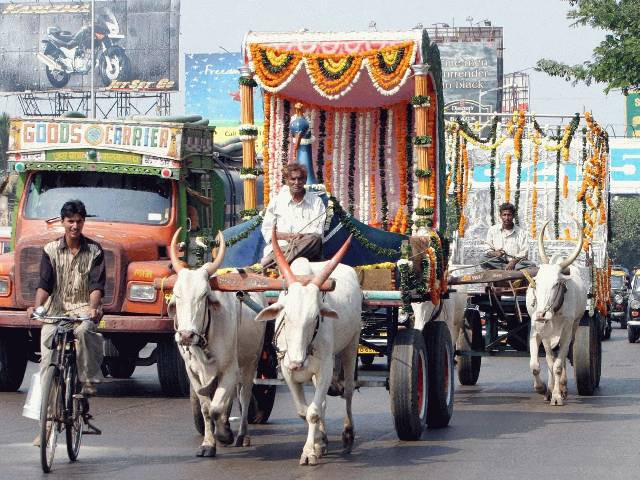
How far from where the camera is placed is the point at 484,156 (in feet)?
75.9

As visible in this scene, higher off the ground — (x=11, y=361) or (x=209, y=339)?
(x=209, y=339)

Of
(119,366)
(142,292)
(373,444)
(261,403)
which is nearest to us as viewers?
(373,444)

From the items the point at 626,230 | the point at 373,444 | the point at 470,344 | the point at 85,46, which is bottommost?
the point at 373,444

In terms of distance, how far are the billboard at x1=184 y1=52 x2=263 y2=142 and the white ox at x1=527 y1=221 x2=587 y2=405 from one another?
51620 mm

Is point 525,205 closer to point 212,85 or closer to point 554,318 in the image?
point 554,318

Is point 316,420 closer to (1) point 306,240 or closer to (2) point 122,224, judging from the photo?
(1) point 306,240

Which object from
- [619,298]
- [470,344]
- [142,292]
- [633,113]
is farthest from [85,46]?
[142,292]

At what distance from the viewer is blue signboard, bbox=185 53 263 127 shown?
220 feet

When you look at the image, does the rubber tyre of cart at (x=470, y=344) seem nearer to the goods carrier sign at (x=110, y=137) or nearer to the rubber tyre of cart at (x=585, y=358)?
the rubber tyre of cart at (x=585, y=358)

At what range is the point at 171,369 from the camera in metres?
16.0

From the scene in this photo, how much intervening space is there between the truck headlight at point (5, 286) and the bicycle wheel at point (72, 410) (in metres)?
5.38

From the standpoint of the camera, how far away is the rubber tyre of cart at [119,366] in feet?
55.5

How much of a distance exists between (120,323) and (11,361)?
1669mm

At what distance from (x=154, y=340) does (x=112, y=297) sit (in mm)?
734
